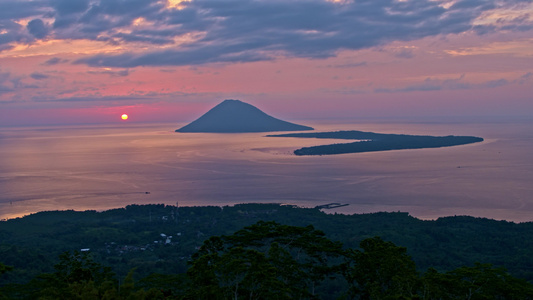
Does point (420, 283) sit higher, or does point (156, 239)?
point (420, 283)

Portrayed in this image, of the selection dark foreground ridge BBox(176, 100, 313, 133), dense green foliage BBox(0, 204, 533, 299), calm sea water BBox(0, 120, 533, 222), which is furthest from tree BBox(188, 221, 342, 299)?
dark foreground ridge BBox(176, 100, 313, 133)

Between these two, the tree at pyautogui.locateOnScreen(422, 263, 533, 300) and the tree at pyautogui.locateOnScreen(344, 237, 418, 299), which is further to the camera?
the tree at pyautogui.locateOnScreen(344, 237, 418, 299)

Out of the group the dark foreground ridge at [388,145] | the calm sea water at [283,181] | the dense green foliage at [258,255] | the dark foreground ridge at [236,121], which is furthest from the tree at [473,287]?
the dark foreground ridge at [236,121]

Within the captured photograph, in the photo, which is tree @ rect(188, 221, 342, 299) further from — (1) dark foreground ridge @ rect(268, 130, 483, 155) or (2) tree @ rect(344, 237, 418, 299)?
(1) dark foreground ridge @ rect(268, 130, 483, 155)

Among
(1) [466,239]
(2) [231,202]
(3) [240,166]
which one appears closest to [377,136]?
(3) [240,166]

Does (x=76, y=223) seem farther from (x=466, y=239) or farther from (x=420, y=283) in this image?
(x=420, y=283)

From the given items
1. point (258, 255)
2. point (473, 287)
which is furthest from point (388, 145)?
point (258, 255)
